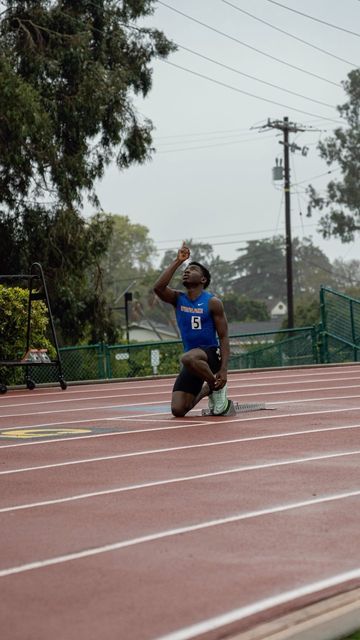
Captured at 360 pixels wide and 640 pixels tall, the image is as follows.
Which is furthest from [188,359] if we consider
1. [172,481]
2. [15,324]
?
[15,324]

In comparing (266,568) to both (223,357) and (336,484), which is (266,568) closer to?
(336,484)

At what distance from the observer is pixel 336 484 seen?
9250mm

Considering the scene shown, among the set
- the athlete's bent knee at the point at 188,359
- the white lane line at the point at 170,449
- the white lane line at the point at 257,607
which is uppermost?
the athlete's bent knee at the point at 188,359

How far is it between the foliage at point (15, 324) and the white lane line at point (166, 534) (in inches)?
637

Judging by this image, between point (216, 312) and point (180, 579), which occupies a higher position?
point (216, 312)

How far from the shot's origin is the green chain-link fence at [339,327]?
31.7m

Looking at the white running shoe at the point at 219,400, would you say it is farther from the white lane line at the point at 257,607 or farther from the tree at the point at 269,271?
the tree at the point at 269,271

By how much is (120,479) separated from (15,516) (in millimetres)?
1687

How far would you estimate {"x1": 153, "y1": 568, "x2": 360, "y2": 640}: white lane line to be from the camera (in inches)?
204

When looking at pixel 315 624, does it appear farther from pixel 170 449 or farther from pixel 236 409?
pixel 236 409

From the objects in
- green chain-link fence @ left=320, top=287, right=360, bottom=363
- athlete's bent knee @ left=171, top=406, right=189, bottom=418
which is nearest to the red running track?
athlete's bent knee @ left=171, top=406, right=189, bottom=418

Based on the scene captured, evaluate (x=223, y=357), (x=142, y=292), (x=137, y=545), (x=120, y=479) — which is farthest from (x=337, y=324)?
(x=142, y=292)

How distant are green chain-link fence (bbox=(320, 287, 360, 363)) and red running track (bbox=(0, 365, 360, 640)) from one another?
16866mm

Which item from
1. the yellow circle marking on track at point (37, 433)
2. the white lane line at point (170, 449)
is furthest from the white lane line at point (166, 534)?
the yellow circle marking on track at point (37, 433)
